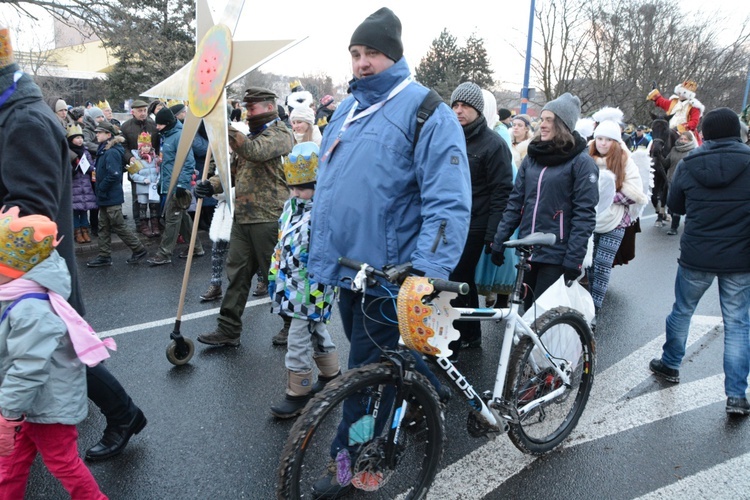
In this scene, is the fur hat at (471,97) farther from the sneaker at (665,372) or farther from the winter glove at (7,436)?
the winter glove at (7,436)

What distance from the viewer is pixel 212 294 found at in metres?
5.94

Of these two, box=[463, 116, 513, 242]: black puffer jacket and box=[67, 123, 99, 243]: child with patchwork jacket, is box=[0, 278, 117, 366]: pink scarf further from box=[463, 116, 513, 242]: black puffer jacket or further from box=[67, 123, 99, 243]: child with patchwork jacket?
box=[67, 123, 99, 243]: child with patchwork jacket

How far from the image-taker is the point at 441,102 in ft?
8.20

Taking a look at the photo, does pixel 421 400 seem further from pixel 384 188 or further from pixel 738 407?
pixel 738 407

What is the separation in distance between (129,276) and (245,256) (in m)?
2.98

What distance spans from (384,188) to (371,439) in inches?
43.4

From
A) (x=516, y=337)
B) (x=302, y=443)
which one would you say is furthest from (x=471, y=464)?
(x=302, y=443)

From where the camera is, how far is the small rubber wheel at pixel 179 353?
4203 millimetres

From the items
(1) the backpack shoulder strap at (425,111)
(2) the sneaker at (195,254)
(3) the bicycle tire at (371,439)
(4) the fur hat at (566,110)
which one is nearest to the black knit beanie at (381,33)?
(1) the backpack shoulder strap at (425,111)

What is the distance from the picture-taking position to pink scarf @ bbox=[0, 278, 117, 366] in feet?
7.53

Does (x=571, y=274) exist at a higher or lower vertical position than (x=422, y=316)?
lower

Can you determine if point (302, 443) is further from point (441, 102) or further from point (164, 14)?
point (164, 14)

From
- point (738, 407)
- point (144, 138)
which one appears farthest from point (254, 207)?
point (144, 138)

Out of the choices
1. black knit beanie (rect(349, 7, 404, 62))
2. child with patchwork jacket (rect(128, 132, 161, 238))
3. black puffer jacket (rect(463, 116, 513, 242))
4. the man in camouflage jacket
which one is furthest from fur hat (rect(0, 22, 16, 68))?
child with patchwork jacket (rect(128, 132, 161, 238))
